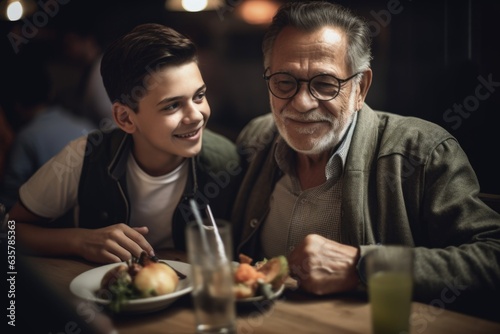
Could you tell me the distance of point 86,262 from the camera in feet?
4.83

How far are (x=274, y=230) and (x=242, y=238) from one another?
0.38 ft

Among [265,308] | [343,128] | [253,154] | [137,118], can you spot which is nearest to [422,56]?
[343,128]

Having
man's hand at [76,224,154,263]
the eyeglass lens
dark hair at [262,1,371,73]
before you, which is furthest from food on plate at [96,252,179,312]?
dark hair at [262,1,371,73]

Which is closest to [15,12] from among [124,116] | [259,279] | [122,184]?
[124,116]

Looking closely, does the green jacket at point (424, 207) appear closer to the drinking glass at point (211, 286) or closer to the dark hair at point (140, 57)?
the drinking glass at point (211, 286)

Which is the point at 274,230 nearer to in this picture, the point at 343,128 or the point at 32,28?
the point at 343,128

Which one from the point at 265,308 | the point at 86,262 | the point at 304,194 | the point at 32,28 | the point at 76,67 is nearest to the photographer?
the point at 265,308

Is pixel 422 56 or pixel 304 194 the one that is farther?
pixel 422 56

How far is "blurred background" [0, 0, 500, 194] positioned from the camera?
157 centimetres

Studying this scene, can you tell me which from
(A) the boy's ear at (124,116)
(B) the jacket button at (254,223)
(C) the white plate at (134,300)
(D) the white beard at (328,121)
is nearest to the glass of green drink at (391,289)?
(C) the white plate at (134,300)

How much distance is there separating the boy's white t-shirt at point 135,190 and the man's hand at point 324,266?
2.11 feet

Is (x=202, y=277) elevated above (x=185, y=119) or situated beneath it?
situated beneath

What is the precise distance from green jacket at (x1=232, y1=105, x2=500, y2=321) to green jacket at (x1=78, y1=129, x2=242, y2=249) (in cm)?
49

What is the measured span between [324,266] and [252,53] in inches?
60.4
